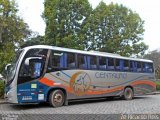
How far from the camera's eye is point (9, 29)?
2480 centimetres

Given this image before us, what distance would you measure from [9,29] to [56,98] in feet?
29.0

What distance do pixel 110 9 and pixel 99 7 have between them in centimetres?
128

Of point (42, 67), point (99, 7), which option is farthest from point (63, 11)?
point (42, 67)

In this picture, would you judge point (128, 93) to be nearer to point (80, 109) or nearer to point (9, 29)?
point (80, 109)

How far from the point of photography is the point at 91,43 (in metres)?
35.0

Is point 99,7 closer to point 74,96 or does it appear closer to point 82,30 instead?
point 82,30

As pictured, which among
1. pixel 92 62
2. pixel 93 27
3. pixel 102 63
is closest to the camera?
pixel 92 62

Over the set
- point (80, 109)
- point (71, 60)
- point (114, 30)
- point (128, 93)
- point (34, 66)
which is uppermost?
point (114, 30)

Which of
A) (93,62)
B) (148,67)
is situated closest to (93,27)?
(148,67)

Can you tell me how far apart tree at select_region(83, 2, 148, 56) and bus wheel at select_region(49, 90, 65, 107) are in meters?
15.9

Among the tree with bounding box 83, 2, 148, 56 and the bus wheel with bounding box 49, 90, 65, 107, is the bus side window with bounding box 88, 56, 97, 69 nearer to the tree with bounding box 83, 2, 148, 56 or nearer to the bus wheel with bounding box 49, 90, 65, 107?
the bus wheel with bounding box 49, 90, 65, 107

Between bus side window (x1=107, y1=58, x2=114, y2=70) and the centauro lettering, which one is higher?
→ bus side window (x1=107, y1=58, x2=114, y2=70)

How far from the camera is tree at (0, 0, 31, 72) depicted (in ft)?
78.4

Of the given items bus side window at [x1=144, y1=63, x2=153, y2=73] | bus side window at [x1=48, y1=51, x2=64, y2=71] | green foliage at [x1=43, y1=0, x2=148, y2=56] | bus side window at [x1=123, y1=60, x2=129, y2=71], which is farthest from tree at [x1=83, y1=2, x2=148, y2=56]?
bus side window at [x1=48, y1=51, x2=64, y2=71]
